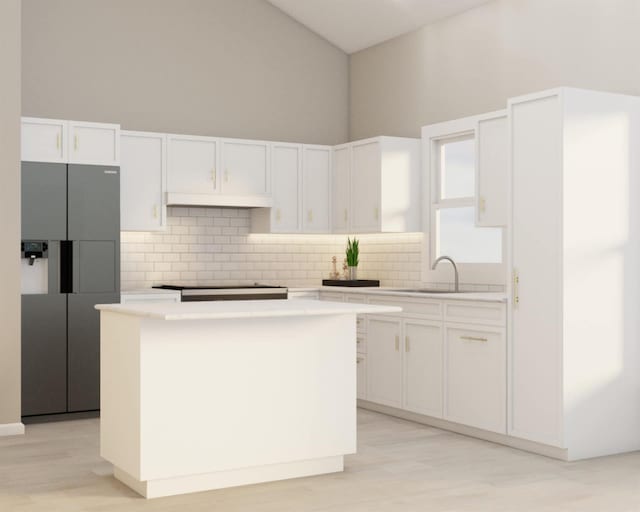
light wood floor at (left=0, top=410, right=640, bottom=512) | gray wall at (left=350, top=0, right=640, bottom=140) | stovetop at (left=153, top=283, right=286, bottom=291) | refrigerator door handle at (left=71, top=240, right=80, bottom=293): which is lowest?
light wood floor at (left=0, top=410, right=640, bottom=512)

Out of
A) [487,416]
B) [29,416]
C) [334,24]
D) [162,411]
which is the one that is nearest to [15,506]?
[162,411]

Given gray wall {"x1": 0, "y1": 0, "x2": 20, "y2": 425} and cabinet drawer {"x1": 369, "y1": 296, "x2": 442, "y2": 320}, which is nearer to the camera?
gray wall {"x1": 0, "y1": 0, "x2": 20, "y2": 425}

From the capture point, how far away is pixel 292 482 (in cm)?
497

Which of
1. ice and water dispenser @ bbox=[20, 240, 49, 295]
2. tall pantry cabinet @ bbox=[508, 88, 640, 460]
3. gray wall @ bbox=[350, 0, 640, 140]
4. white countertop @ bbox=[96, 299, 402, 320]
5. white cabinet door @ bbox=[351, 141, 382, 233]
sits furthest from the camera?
white cabinet door @ bbox=[351, 141, 382, 233]

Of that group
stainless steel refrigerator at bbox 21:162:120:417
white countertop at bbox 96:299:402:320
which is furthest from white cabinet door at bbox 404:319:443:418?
stainless steel refrigerator at bbox 21:162:120:417

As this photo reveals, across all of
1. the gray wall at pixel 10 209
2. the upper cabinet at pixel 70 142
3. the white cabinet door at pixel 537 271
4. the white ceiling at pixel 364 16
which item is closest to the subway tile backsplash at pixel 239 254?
the upper cabinet at pixel 70 142

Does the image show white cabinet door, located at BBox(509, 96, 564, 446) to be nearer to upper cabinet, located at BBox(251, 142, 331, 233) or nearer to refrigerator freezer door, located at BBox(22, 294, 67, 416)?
upper cabinet, located at BBox(251, 142, 331, 233)

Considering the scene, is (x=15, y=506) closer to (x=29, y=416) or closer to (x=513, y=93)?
(x=29, y=416)

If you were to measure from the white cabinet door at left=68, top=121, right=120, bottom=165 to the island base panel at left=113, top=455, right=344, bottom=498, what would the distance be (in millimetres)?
2812

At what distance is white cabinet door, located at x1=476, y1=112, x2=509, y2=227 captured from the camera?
6.57m

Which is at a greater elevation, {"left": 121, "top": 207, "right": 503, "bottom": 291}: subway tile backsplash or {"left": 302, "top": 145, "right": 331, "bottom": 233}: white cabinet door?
{"left": 302, "top": 145, "right": 331, "bottom": 233}: white cabinet door

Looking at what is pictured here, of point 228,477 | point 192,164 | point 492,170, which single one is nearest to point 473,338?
point 492,170

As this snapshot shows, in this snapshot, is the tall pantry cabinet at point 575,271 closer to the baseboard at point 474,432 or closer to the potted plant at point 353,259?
the baseboard at point 474,432

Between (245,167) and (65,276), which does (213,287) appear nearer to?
(245,167)
